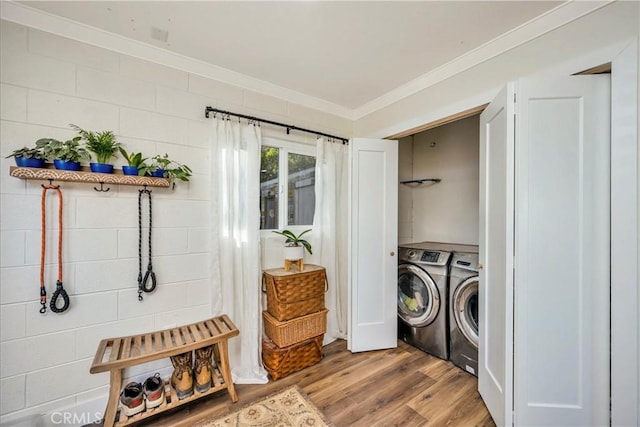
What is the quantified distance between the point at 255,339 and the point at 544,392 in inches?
74.3

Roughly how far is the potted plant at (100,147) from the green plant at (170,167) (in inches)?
8.8

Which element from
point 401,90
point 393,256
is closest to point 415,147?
point 401,90

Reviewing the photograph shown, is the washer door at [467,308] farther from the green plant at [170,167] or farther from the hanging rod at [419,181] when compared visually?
the green plant at [170,167]

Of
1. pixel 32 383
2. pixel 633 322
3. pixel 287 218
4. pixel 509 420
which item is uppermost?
pixel 287 218

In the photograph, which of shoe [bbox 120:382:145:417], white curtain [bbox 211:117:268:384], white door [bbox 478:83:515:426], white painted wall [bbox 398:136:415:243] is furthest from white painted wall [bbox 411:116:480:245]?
shoe [bbox 120:382:145:417]

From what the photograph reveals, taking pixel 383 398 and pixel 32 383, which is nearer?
pixel 32 383

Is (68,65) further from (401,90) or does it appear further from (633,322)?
(633,322)

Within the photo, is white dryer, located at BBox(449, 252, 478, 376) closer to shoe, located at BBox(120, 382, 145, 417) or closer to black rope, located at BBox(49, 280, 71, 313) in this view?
shoe, located at BBox(120, 382, 145, 417)

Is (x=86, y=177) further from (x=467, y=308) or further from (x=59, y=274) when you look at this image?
(x=467, y=308)

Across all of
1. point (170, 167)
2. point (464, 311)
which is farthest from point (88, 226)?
point (464, 311)

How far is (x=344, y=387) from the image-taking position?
6.41 feet

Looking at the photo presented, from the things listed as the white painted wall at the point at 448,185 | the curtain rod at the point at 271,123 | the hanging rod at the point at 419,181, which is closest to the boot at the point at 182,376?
the curtain rod at the point at 271,123

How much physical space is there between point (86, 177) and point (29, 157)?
25cm

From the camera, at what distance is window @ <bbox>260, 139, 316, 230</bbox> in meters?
2.38
